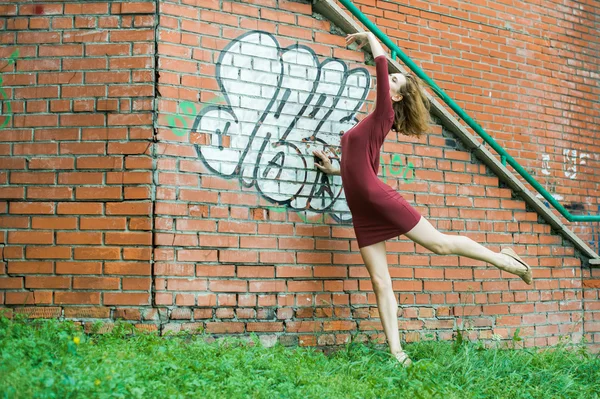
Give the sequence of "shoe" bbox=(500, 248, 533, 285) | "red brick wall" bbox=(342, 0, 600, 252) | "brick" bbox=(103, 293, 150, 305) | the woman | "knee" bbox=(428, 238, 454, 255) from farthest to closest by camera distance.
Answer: "red brick wall" bbox=(342, 0, 600, 252)
"shoe" bbox=(500, 248, 533, 285)
"knee" bbox=(428, 238, 454, 255)
the woman
"brick" bbox=(103, 293, 150, 305)

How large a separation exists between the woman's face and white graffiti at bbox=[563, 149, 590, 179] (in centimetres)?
351

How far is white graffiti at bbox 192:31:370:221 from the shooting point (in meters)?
4.12

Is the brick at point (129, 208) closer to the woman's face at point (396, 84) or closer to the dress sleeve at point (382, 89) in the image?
the dress sleeve at point (382, 89)

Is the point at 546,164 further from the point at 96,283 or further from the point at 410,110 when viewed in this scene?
the point at 96,283

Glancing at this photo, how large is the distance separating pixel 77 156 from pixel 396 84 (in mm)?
2107

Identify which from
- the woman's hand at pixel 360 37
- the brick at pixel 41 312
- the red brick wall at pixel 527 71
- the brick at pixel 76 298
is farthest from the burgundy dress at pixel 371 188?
the red brick wall at pixel 527 71

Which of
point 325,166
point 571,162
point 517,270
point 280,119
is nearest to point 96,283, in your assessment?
point 280,119

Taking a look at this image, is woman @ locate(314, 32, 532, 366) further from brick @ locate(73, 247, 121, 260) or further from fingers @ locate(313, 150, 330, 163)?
brick @ locate(73, 247, 121, 260)

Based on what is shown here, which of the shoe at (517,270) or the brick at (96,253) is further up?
the brick at (96,253)

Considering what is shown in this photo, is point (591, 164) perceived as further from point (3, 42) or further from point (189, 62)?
point (3, 42)

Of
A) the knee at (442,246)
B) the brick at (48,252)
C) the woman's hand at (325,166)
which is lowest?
the brick at (48,252)

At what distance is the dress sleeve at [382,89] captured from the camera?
3.98 meters

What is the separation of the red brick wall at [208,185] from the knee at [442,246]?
47 cm

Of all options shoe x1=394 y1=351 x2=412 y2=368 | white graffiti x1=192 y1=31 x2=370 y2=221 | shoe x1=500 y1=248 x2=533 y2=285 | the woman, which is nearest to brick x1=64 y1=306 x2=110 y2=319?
white graffiti x1=192 y1=31 x2=370 y2=221
